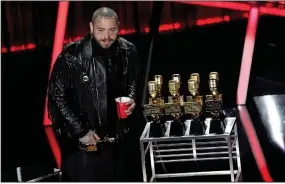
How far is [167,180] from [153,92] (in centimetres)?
72

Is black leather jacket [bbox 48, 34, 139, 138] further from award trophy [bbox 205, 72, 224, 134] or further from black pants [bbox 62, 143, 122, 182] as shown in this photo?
award trophy [bbox 205, 72, 224, 134]

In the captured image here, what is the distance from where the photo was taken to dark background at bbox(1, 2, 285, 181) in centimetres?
819

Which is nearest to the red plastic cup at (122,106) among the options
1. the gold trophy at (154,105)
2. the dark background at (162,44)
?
the gold trophy at (154,105)

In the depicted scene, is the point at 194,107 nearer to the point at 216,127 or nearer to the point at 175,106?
the point at 175,106

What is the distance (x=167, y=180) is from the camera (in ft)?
22.5

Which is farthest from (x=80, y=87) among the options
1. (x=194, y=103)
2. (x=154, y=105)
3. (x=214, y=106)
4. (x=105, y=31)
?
(x=214, y=106)

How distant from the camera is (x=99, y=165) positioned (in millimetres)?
6641

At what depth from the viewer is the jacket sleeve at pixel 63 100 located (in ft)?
21.2

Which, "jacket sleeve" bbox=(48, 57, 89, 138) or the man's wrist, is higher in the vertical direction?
"jacket sleeve" bbox=(48, 57, 89, 138)

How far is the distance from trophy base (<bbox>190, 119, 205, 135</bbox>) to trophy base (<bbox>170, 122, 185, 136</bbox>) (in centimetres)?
7

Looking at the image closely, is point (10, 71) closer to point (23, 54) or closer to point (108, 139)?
point (23, 54)

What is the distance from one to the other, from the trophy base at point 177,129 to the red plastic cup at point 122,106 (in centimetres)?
36

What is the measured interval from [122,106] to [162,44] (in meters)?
1.98

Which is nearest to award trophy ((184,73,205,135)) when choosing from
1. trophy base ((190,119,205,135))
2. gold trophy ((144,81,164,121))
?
trophy base ((190,119,205,135))
